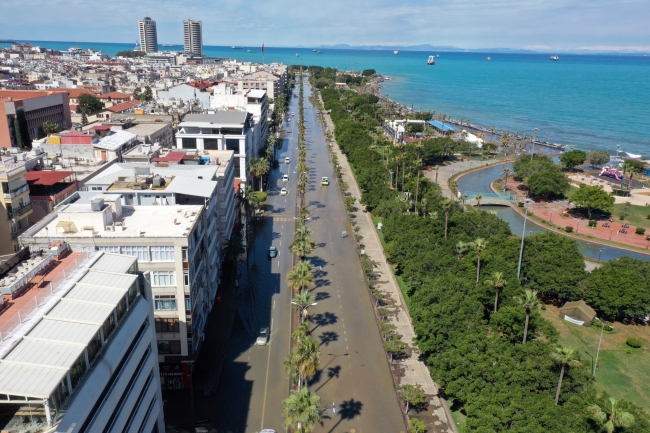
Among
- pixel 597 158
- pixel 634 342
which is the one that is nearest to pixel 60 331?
pixel 634 342

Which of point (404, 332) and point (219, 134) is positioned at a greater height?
point (219, 134)

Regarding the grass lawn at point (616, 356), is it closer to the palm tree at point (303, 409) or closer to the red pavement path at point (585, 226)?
the palm tree at point (303, 409)

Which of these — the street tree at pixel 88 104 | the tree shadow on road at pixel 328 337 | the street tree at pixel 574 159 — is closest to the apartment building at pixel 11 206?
the tree shadow on road at pixel 328 337

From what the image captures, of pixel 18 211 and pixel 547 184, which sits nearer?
pixel 18 211

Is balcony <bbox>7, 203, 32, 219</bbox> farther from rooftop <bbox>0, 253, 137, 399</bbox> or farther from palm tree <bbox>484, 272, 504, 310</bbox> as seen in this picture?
palm tree <bbox>484, 272, 504, 310</bbox>

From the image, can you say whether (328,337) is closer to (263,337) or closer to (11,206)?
(263,337)

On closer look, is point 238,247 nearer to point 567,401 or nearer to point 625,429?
point 567,401
